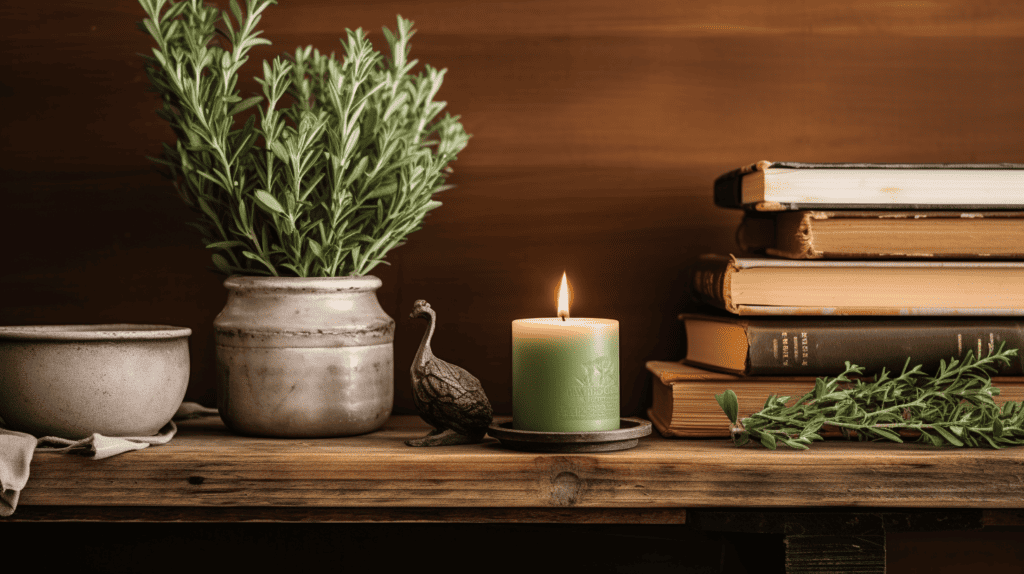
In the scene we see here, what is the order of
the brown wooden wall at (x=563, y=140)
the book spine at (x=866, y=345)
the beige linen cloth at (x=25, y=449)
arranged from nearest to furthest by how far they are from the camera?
the beige linen cloth at (x=25, y=449) → the book spine at (x=866, y=345) → the brown wooden wall at (x=563, y=140)

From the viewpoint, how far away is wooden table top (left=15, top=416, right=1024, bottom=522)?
0.65 metres

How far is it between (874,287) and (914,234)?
7 cm

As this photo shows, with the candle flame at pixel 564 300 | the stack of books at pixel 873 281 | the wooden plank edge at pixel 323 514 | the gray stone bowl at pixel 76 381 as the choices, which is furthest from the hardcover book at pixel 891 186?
the gray stone bowl at pixel 76 381

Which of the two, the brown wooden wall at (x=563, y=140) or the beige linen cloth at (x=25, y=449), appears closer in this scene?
the beige linen cloth at (x=25, y=449)

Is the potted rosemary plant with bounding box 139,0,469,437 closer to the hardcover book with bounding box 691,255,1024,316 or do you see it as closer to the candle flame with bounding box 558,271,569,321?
the candle flame with bounding box 558,271,569,321

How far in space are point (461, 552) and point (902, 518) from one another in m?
0.51

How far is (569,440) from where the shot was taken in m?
0.65

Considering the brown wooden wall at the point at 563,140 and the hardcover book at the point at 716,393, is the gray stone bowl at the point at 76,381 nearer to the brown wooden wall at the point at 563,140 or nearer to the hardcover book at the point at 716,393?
the brown wooden wall at the point at 563,140

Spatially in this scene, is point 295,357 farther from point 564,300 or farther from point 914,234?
point 914,234

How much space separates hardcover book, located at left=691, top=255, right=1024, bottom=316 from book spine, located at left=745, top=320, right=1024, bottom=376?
0.06 feet

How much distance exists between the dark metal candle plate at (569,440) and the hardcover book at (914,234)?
0.27 metres

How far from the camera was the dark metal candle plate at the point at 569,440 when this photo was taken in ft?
2.15

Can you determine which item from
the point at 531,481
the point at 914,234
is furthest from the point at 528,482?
the point at 914,234

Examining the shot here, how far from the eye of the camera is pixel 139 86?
0.96 m
